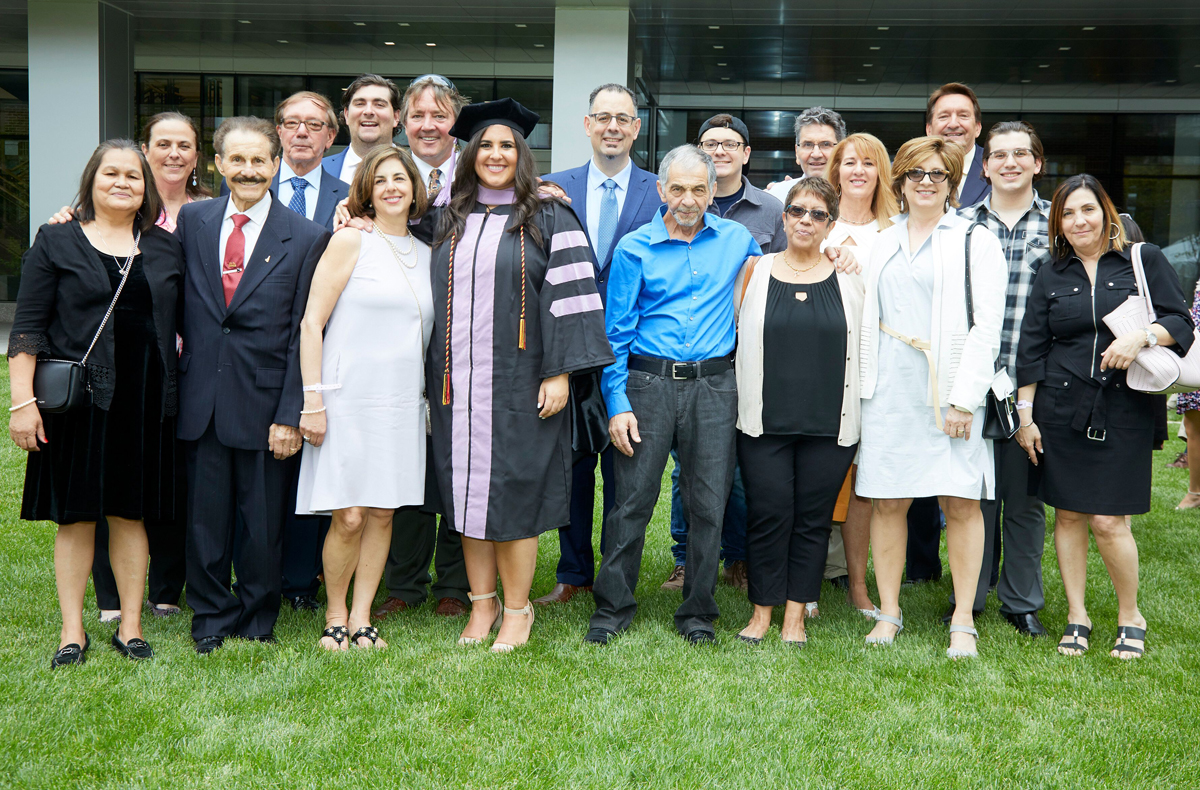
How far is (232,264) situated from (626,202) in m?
1.93

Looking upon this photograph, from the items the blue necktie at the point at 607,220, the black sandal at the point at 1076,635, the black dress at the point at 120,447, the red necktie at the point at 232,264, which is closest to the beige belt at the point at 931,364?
the black sandal at the point at 1076,635

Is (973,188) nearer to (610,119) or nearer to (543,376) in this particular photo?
(610,119)

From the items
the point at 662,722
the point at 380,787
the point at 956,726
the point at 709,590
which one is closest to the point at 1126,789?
the point at 956,726

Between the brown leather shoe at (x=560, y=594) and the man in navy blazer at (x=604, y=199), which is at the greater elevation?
the man in navy blazer at (x=604, y=199)

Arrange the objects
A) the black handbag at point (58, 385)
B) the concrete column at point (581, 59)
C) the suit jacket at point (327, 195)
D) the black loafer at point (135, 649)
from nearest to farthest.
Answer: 1. the black handbag at point (58, 385)
2. the black loafer at point (135, 649)
3. the suit jacket at point (327, 195)
4. the concrete column at point (581, 59)

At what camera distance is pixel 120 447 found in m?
3.81

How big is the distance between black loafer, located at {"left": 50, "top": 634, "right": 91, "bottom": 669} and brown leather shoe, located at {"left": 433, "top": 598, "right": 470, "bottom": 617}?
152cm

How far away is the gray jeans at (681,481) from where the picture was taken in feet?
13.6

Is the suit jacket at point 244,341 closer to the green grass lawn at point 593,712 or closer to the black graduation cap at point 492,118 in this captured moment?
the black graduation cap at point 492,118

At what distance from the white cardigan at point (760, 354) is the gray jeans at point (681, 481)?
80 mm

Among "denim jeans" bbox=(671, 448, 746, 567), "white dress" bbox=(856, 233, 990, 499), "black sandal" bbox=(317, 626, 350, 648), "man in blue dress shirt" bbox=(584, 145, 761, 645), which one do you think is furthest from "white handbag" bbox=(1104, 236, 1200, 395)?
"black sandal" bbox=(317, 626, 350, 648)

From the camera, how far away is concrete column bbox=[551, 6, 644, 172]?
503 inches

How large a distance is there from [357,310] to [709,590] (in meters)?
1.96

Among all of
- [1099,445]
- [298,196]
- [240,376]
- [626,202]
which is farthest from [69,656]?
[1099,445]
